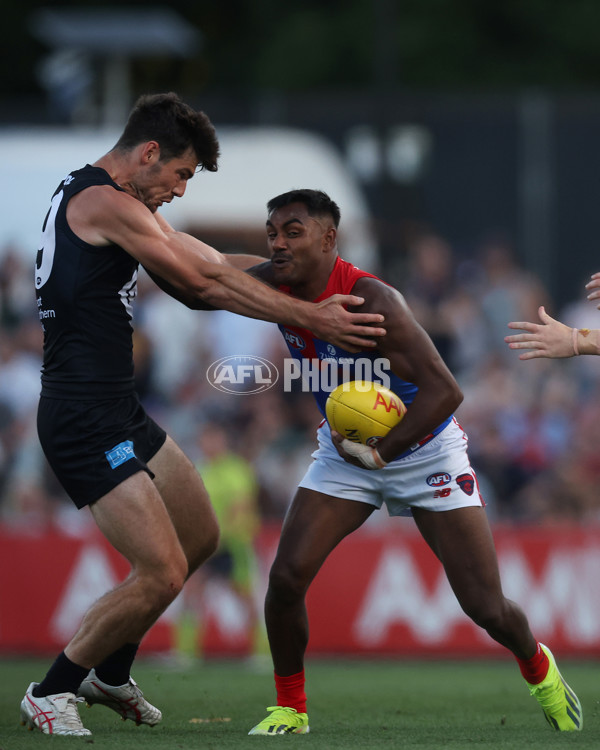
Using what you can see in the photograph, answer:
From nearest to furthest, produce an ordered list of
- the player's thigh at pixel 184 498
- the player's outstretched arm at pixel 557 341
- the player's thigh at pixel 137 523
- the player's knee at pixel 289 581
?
the player's thigh at pixel 137 523 → the player's outstretched arm at pixel 557 341 → the player's knee at pixel 289 581 → the player's thigh at pixel 184 498

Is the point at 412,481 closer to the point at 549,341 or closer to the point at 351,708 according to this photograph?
the point at 549,341

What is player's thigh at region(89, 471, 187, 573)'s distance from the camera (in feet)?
20.5

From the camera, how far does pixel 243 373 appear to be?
24.2ft

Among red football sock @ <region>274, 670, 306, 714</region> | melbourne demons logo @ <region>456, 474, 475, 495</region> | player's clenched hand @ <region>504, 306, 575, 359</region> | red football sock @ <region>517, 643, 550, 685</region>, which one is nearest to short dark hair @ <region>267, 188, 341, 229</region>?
player's clenched hand @ <region>504, 306, 575, 359</region>

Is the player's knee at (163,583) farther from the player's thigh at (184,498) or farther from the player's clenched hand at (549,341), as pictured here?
the player's clenched hand at (549,341)

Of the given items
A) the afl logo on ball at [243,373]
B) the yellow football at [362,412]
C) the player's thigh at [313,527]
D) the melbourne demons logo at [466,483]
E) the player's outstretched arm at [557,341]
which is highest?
the player's outstretched arm at [557,341]

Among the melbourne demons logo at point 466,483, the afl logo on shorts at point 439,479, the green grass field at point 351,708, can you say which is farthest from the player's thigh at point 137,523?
the melbourne demons logo at point 466,483

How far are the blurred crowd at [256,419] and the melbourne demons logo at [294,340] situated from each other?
5.76m

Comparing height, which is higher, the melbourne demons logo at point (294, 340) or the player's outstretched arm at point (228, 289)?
the player's outstretched arm at point (228, 289)

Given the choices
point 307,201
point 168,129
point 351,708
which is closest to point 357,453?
point 307,201

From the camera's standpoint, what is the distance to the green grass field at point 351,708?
6.29 m

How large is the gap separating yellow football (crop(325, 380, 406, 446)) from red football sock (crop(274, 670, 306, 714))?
1285mm

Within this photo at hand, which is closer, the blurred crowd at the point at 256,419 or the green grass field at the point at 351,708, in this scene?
the green grass field at the point at 351,708

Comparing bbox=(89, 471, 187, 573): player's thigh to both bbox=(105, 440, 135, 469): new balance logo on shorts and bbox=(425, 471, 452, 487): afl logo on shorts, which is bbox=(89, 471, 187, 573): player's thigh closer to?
bbox=(105, 440, 135, 469): new balance logo on shorts
